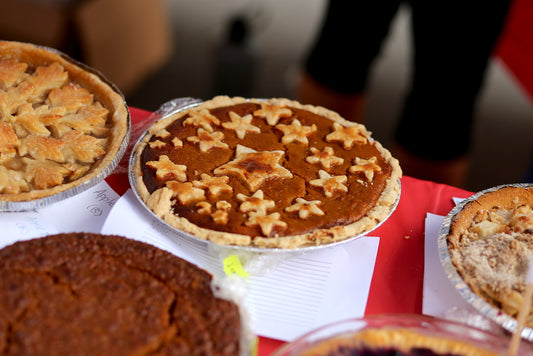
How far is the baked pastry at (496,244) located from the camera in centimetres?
115

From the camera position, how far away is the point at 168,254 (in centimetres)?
113

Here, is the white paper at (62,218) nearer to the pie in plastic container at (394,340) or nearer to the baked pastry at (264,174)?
the baked pastry at (264,174)

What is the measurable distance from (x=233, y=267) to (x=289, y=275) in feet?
0.44

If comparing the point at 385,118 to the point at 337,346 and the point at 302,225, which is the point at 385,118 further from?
the point at 337,346

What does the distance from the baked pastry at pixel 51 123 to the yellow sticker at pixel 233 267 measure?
38cm

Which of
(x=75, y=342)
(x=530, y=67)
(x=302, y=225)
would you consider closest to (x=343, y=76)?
(x=530, y=67)

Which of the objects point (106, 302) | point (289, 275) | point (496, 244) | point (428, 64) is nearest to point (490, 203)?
point (496, 244)

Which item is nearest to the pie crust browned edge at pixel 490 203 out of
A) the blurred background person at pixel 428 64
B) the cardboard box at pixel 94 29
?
the blurred background person at pixel 428 64

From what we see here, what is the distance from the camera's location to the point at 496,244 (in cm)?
126

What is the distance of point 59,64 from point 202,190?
2.25 ft

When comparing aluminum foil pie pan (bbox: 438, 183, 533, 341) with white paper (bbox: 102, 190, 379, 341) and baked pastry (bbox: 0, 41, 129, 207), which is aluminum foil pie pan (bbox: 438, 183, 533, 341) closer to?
white paper (bbox: 102, 190, 379, 341)

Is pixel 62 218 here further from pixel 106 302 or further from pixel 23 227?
pixel 106 302

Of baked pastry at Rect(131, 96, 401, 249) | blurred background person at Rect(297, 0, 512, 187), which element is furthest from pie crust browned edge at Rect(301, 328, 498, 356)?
blurred background person at Rect(297, 0, 512, 187)

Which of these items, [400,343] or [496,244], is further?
[496,244]
